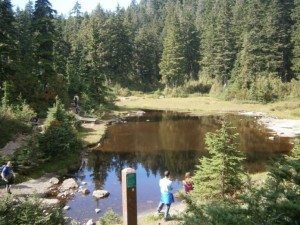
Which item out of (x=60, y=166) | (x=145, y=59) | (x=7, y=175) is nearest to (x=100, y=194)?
(x=7, y=175)

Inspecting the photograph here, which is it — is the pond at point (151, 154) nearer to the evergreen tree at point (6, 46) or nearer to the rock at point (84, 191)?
the rock at point (84, 191)

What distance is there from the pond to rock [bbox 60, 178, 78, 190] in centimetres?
95

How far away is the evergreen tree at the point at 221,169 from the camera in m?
14.0

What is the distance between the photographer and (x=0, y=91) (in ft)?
104

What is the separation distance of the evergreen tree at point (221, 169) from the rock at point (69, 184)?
806 centimetres

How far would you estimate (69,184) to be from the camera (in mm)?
20031

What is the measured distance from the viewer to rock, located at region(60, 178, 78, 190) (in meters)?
19.7

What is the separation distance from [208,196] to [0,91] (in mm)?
23690

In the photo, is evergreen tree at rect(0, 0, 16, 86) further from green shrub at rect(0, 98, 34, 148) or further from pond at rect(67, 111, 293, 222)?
pond at rect(67, 111, 293, 222)

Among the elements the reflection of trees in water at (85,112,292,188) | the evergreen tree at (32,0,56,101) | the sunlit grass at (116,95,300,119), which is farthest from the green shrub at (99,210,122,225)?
the sunlit grass at (116,95,300,119)

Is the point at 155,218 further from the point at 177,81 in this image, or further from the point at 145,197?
the point at 177,81

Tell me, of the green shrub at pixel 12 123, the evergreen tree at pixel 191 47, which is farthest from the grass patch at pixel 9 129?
the evergreen tree at pixel 191 47

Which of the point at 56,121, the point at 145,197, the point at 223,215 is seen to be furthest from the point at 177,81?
the point at 223,215

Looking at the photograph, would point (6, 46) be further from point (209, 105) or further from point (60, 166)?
point (209, 105)
